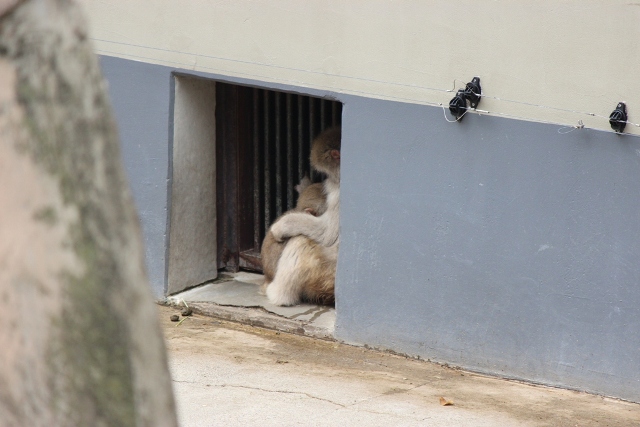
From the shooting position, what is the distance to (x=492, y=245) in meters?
6.95

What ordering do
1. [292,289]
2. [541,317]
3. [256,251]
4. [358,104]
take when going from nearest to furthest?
1. [541,317]
2. [358,104]
3. [292,289]
4. [256,251]

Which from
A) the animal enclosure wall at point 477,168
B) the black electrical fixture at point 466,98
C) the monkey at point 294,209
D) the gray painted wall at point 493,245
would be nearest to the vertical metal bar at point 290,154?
the monkey at point 294,209

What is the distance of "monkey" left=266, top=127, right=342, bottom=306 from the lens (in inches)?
331

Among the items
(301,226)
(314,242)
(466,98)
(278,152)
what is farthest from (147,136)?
(466,98)

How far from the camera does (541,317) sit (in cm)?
683

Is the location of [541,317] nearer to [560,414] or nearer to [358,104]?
[560,414]

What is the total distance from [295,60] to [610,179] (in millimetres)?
2607

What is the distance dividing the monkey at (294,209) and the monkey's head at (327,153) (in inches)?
12.8

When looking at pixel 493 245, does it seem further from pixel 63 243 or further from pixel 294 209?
pixel 63 243

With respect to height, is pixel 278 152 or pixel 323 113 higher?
pixel 323 113

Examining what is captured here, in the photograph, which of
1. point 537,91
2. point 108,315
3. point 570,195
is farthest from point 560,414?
point 108,315

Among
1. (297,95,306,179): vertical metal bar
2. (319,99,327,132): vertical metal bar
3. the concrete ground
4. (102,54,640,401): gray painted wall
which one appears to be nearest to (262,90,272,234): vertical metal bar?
(297,95,306,179): vertical metal bar

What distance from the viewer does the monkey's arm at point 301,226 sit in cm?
841

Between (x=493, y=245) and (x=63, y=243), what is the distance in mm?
5481
